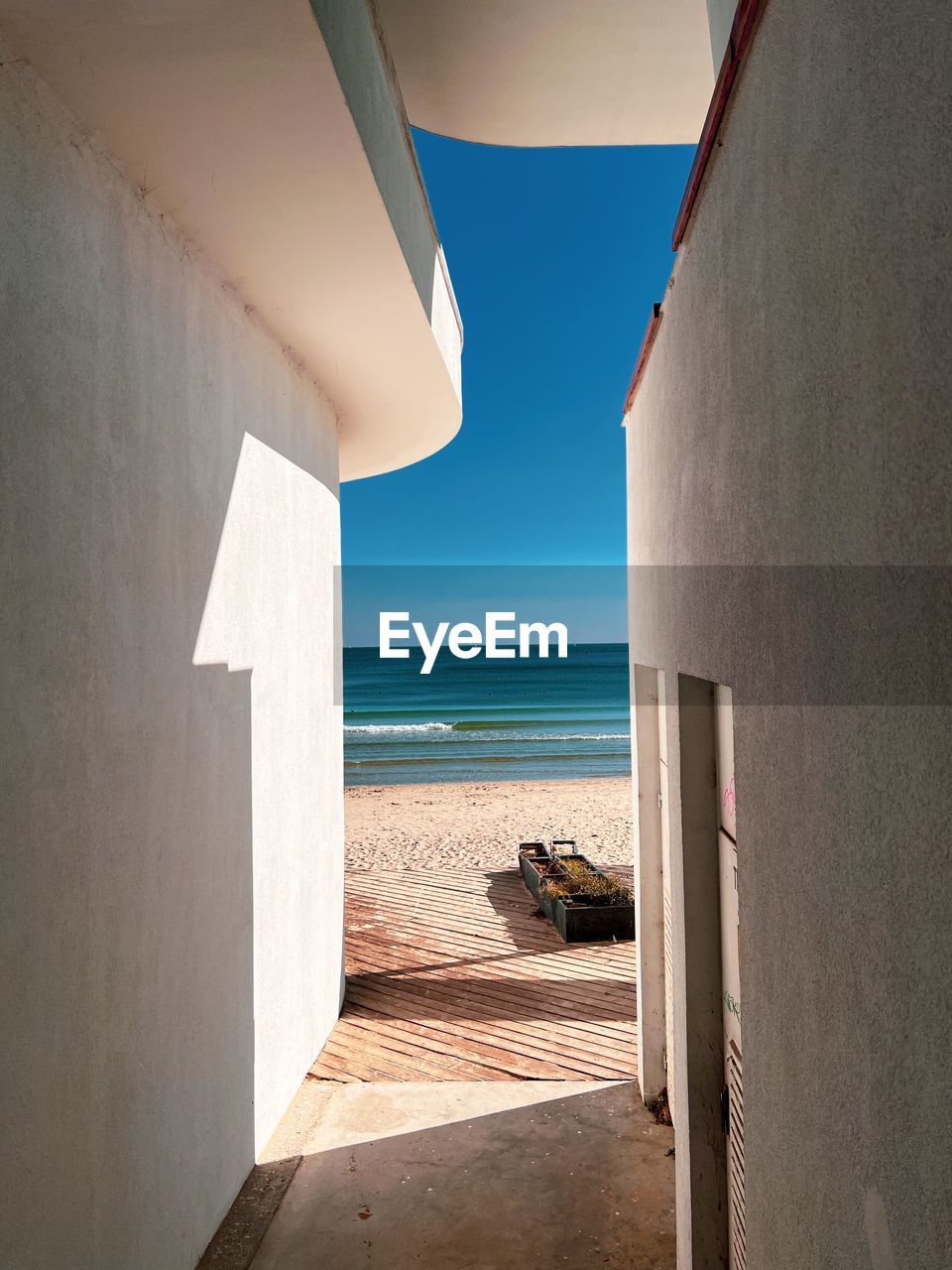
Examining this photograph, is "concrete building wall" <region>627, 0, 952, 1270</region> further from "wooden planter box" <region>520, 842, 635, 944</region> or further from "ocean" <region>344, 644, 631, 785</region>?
"ocean" <region>344, 644, 631, 785</region>

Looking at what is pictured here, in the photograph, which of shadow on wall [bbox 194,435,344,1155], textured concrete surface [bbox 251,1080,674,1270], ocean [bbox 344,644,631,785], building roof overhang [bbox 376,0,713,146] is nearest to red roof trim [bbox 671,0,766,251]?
shadow on wall [bbox 194,435,344,1155]

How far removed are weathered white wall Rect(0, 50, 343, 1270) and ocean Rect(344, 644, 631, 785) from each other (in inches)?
784

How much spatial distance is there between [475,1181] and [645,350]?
3.77m

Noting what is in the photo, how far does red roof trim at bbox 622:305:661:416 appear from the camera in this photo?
9.92 ft

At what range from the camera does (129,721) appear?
2.68 meters

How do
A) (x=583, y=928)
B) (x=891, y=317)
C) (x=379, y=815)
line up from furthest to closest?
(x=379, y=815)
(x=583, y=928)
(x=891, y=317)

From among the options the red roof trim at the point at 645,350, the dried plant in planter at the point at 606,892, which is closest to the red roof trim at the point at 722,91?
the red roof trim at the point at 645,350

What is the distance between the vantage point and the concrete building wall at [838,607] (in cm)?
91

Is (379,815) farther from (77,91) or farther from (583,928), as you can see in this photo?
(77,91)

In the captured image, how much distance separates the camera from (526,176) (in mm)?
28469

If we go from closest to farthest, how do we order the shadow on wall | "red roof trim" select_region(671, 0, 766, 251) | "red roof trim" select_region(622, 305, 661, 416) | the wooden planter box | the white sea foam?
"red roof trim" select_region(671, 0, 766, 251) → "red roof trim" select_region(622, 305, 661, 416) → the shadow on wall → the wooden planter box → the white sea foam

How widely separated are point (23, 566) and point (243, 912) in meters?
2.22

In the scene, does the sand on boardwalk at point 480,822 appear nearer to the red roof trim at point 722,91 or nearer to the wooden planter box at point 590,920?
the wooden planter box at point 590,920

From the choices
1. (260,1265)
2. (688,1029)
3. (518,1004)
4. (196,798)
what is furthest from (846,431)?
(518,1004)
